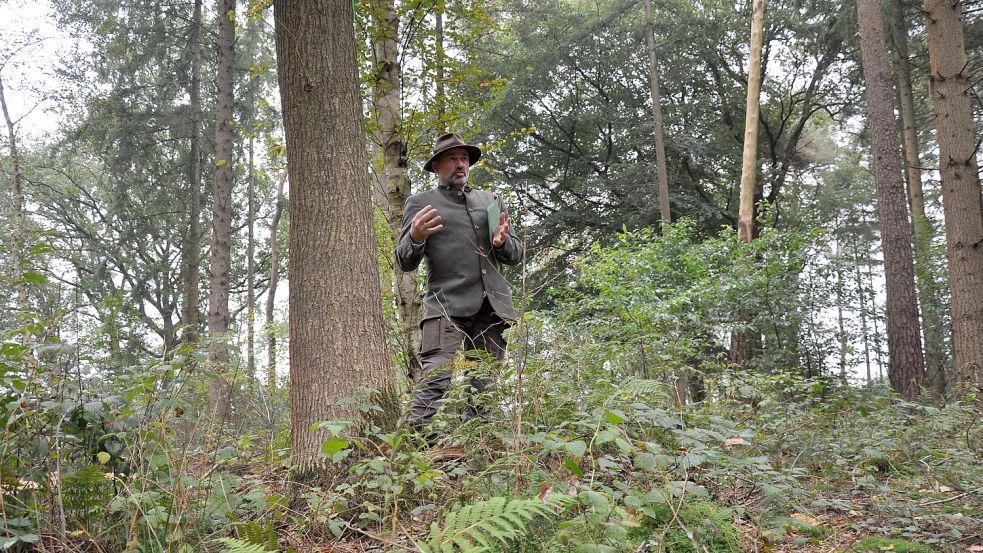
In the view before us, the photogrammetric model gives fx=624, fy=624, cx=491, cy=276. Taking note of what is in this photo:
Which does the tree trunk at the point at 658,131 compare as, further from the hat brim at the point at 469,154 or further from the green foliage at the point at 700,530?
the green foliage at the point at 700,530

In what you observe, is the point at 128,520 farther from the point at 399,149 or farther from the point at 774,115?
the point at 774,115

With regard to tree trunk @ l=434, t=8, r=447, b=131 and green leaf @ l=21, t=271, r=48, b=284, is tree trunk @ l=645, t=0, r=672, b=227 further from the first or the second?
green leaf @ l=21, t=271, r=48, b=284

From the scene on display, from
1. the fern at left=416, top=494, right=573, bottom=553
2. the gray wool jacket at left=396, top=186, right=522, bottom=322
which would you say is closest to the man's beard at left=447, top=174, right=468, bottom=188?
the gray wool jacket at left=396, top=186, right=522, bottom=322

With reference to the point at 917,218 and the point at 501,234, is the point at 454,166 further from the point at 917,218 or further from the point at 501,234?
the point at 917,218

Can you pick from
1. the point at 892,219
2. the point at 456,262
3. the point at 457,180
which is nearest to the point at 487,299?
the point at 456,262

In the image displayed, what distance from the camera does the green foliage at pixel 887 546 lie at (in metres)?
2.87

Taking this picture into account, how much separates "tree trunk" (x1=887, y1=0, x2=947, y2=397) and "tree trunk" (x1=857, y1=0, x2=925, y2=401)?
17.3ft

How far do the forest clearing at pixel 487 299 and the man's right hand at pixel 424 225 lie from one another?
0.06 metres

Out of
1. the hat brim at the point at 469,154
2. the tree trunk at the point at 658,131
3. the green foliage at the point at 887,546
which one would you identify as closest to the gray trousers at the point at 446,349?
the hat brim at the point at 469,154

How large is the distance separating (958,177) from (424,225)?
25.5ft

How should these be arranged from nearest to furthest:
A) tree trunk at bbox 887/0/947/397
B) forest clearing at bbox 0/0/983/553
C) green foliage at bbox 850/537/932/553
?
forest clearing at bbox 0/0/983/553 < green foliage at bbox 850/537/932/553 < tree trunk at bbox 887/0/947/397

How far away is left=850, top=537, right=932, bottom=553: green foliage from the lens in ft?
9.42

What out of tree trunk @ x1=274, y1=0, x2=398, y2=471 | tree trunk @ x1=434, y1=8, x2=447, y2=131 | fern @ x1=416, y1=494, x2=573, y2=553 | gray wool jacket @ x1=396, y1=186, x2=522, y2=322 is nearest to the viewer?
fern @ x1=416, y1=494, x2=573, y2=553

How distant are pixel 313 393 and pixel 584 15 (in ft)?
63.3
